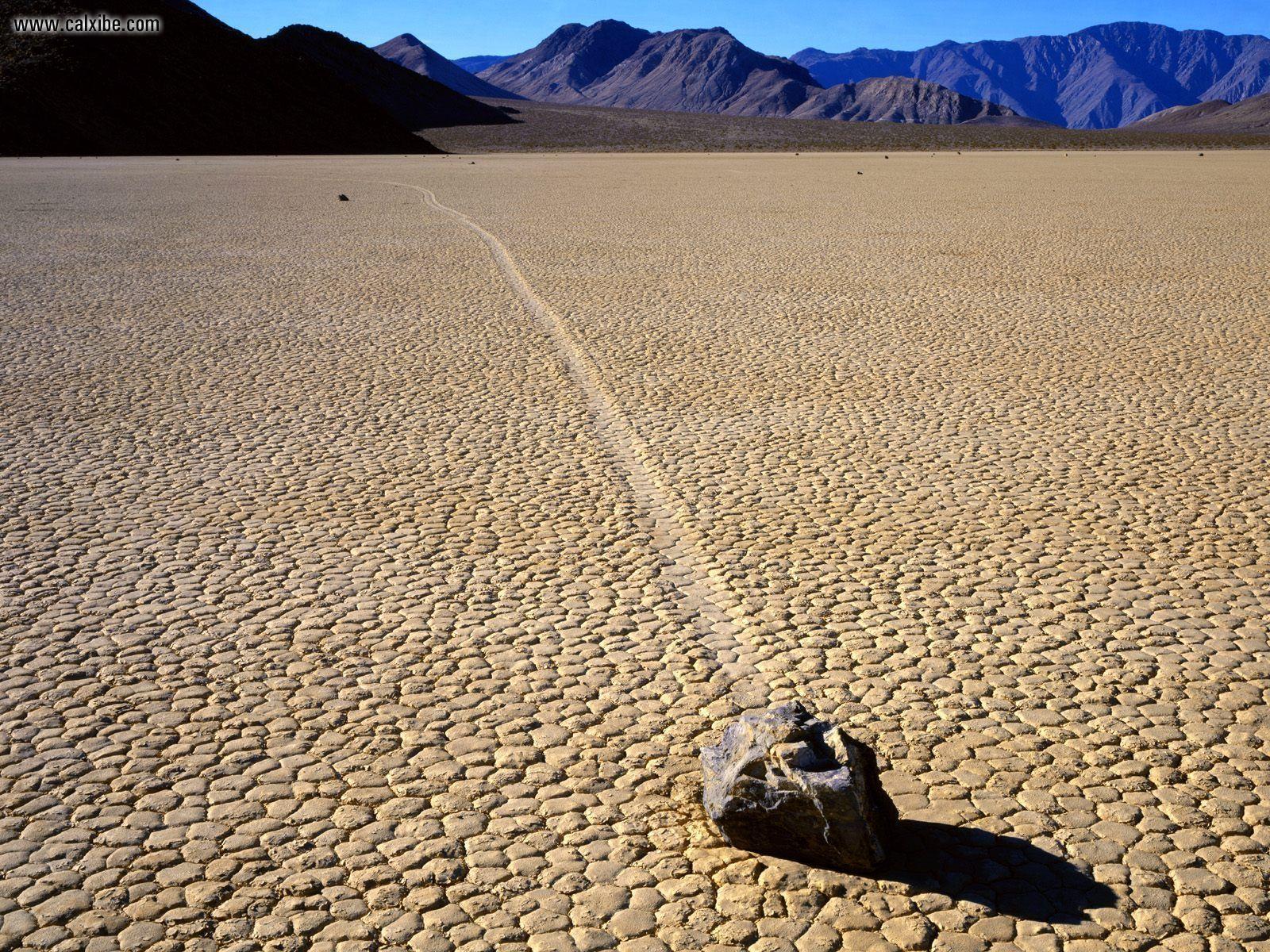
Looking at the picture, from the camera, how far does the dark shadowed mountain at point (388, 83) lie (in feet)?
263

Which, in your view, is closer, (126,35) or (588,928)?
(588,928)

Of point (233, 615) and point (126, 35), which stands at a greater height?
point (126, 35)

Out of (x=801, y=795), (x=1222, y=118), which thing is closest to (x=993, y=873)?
(x=801, y=795)

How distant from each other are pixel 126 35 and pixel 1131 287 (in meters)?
57.0

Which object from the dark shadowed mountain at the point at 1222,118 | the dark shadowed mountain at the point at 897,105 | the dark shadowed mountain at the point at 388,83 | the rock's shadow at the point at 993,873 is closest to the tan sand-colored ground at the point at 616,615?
the rock's shadow at the point at 993,873

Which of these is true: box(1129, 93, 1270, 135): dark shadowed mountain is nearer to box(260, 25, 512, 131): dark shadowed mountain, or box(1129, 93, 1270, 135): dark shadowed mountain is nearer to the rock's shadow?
box(260, 25, 512, 131): dark shadowed mountain

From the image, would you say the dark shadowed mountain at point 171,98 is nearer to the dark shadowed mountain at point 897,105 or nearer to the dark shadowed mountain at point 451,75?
the dark shadowed mountain at point 451,75

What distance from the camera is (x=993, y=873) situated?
2475 millimetres

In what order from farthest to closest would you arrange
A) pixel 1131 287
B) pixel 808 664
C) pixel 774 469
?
pixel 1131 287 < pixel 774 469 < pixel 808 664

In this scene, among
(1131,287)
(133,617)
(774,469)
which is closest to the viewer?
(133,617)

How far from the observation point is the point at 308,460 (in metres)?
5.43

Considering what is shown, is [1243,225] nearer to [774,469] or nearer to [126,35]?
[774,469]

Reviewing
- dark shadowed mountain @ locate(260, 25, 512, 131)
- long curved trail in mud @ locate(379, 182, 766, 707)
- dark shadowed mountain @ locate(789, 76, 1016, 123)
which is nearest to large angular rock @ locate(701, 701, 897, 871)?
long curved trail in mud @ locate(379, 182, 766, 707)

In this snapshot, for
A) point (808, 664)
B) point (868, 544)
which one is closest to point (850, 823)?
point (808, 664)
